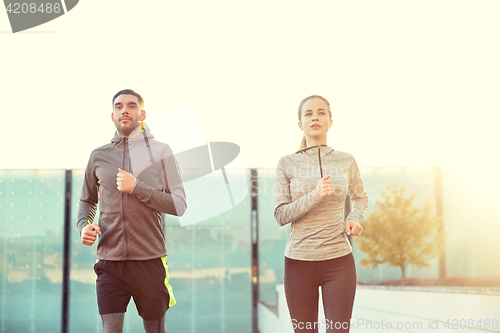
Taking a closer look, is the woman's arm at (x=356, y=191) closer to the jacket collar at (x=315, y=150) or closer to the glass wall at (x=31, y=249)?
the jacket collar at (x=315, y=150)

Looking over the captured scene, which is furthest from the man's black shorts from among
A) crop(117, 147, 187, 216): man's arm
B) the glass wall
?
the glass wall

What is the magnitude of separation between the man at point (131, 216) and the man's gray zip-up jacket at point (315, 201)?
0.60m

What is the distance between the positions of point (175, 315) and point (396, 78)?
211 inches

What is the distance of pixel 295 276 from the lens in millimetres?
2346

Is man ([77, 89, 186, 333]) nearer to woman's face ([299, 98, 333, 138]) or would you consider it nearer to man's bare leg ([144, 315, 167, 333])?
man's bare leg ([144, 315, 167, 333])

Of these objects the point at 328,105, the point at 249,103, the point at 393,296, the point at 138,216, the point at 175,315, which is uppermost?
the point at 249,103

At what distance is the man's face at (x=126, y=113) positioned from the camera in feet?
8.54

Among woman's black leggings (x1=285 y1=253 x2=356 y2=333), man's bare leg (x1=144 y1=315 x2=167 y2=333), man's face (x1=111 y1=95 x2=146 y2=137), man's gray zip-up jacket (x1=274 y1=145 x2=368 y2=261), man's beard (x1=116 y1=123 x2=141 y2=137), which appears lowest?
man's bare leg (x1=144 y1=315 x2=167 y2=333)

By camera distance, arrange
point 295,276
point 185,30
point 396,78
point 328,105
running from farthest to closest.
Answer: point 396,78
point 185,30
point 328,105
point 295,276

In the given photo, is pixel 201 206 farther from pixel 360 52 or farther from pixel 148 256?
pixel 148 256

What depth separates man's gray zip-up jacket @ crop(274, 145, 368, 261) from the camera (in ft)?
7.66

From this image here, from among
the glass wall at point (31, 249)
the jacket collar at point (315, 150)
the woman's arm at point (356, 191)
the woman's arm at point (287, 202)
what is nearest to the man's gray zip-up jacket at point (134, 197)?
the woman's arm at point (287, 202)

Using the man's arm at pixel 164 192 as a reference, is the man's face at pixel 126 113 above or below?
above

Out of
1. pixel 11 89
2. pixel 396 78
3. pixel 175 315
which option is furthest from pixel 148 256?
pixel 175 315
